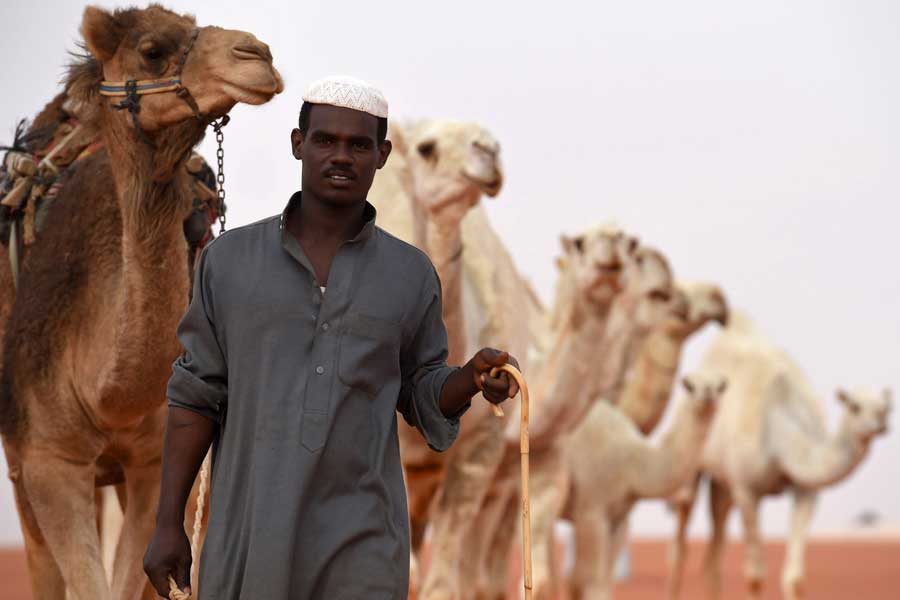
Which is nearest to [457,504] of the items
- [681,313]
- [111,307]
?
[111,307]

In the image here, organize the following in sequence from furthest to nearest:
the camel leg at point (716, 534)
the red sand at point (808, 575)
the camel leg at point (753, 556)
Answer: the red sand at point (808, 575) < the camel leg at point (716, 534) < the camel leg at point (753, 556)

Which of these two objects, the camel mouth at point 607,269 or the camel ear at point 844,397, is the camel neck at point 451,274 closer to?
the camel mouth at point 607,269

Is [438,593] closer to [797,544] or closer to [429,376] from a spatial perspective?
[429,376]

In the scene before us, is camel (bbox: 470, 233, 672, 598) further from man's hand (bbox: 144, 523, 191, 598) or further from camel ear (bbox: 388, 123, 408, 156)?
man's hand (bbox: 144, 523, 191, 598)

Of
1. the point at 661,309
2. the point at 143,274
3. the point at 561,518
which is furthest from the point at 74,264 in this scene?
the point at 661,309

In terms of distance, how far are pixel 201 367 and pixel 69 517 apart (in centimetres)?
217

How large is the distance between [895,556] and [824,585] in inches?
383

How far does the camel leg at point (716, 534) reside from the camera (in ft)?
54.2

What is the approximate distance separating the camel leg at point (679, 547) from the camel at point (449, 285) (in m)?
7.19

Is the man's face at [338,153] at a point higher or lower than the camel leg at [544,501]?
higher

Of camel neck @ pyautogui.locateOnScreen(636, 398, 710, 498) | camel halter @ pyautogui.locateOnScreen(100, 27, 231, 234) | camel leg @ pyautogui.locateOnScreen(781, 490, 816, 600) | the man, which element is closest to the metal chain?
camel halter @ pyautogui.locateOnScreen(100, 27, 231, 234)

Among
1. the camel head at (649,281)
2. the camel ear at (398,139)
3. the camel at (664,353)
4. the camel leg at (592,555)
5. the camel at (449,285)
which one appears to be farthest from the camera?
the camel at (664,353)

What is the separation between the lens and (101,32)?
6133 mm

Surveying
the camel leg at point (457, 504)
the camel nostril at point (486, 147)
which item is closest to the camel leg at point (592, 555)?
the camel leg at point (457, 504)
